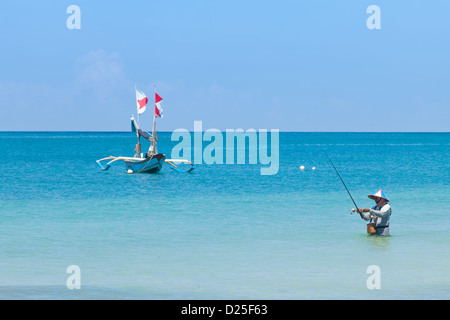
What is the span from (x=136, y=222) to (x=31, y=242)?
506 centimetres

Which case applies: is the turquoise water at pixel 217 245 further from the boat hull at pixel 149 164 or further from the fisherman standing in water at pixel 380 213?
the boat hull at pixel 149 164

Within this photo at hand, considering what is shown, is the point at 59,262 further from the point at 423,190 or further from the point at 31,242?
the point at 423,190
